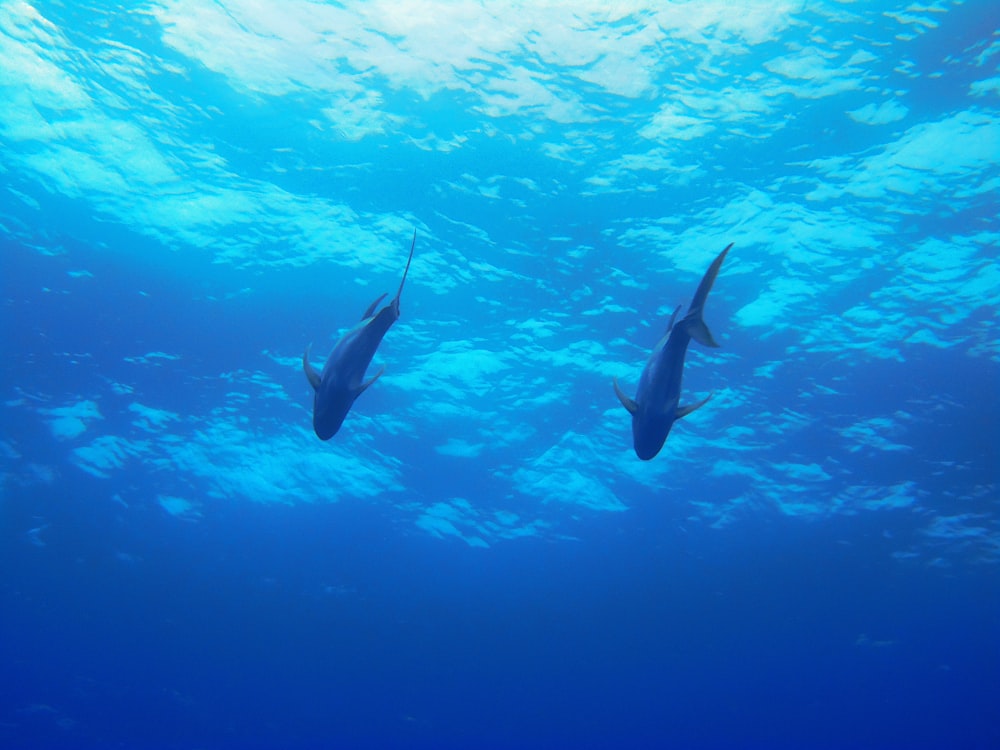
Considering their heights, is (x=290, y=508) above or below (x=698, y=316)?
above

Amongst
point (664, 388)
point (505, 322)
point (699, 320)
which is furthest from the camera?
point (505, 322)

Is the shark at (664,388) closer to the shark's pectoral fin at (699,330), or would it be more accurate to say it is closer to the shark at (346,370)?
the shark's pectoral fin at (699,330)

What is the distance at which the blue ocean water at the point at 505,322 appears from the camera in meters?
9.82

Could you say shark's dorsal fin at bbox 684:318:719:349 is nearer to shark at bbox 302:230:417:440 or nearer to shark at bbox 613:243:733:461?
shark at bbox 613:243:733:461

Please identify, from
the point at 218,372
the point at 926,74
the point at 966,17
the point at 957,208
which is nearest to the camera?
the point at 966,17

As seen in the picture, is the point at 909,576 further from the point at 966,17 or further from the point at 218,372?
the point at 218,372

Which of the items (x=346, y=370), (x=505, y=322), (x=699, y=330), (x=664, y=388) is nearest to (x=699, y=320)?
(x=699, y=330)

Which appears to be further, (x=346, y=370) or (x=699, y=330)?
(x=346, y=370)

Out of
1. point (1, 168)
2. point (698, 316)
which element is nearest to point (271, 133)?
point (1, 168)

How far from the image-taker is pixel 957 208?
11.0 metres

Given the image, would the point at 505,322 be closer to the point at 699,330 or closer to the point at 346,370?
the point at 346,370

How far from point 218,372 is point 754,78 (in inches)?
560

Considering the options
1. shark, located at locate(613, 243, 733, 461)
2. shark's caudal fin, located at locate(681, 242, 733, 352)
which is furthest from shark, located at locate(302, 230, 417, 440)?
shark's caudal fin, located at locate(681, 242, 733, 352)

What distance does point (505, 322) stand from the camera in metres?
14.3
